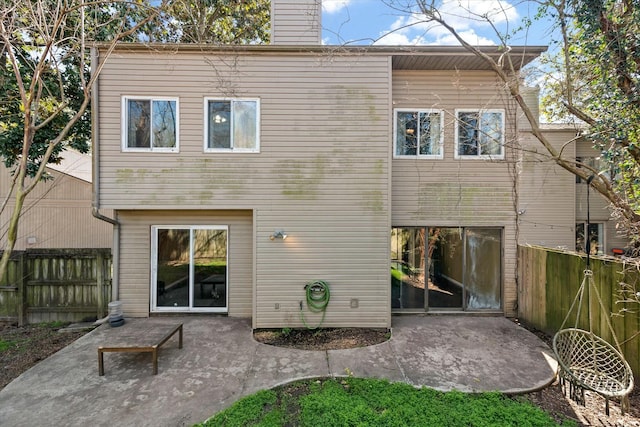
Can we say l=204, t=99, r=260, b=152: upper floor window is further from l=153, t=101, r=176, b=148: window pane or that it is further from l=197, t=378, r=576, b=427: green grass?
l=197, t=378, r=576, b=427: green grass

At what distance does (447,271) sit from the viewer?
6352 millimetres

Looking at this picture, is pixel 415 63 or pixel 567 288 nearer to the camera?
pixel 567 288

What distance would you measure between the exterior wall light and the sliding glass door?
2429 millimetres

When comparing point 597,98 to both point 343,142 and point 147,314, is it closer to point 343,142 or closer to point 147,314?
point 343,142

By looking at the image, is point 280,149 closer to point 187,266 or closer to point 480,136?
point 187,266

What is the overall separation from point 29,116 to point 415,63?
6614 millimetres

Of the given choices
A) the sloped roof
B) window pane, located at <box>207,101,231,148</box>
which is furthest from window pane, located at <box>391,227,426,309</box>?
window pane, located at <box>207,101,231,148</box>

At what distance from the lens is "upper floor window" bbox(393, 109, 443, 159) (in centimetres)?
628

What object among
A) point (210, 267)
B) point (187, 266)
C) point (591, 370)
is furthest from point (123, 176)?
point (591, 370)

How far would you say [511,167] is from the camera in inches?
245

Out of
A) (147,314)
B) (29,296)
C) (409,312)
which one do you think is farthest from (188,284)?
(409,312)

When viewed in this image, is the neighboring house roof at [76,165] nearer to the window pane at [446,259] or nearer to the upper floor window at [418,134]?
the upper floor window at [418,134]

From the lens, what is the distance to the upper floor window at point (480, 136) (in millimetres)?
6266

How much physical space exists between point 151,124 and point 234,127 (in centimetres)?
166
